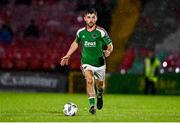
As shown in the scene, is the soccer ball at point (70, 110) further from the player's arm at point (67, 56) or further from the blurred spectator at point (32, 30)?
the blurred spectator at point (32, 30)

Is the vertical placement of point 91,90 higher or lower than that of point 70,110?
higher

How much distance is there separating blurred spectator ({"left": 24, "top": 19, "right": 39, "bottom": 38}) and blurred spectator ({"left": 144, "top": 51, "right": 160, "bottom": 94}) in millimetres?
6639

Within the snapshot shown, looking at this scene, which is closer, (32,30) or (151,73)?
(151,73)

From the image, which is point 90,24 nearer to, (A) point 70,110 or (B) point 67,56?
(B) point 67,56

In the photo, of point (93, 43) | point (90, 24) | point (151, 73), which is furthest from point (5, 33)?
point (90, 24)

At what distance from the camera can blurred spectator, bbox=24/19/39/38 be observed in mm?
31709

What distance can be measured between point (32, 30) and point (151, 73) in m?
7.30

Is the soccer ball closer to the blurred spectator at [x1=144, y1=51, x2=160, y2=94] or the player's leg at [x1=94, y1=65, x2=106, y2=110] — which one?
the player's leg at [x1=94, y1=65, x2=106, y2=110]

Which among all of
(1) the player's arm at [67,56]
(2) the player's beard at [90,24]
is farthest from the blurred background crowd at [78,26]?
(2) the player's beard at [90,24]

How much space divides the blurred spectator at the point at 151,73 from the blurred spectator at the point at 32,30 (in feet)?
21.8

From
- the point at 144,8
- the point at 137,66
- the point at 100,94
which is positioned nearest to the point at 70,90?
the point at 137,66

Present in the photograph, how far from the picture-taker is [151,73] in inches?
1078

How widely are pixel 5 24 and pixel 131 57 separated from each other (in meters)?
6.35

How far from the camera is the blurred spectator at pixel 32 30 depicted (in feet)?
104
